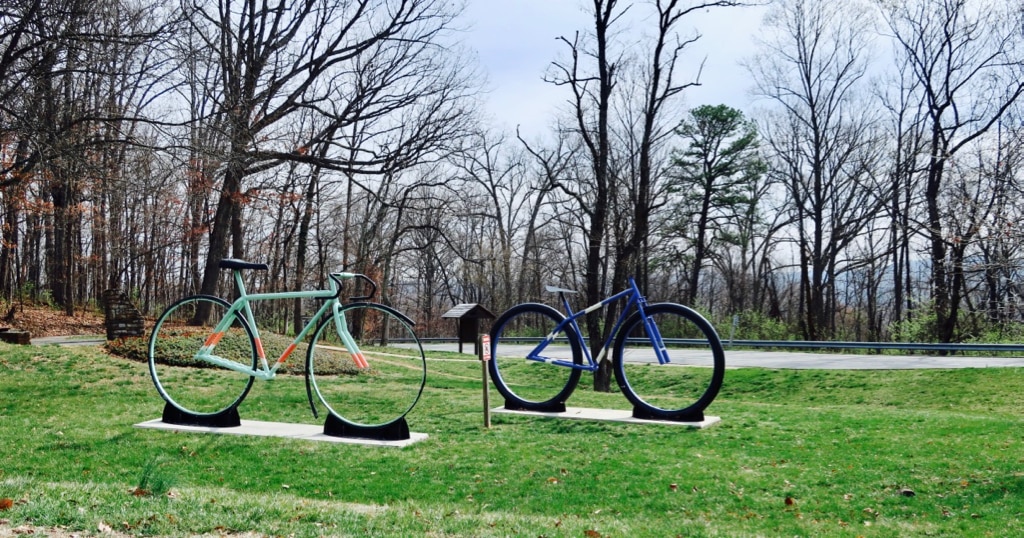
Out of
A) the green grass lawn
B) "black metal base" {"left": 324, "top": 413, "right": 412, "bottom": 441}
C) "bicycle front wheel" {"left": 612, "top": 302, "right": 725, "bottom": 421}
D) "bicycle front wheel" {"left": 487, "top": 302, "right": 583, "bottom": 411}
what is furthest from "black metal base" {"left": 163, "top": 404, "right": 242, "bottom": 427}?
"bicycle front wheel" {"left": 612, "top": 302, "right": 725, "bottom": 421}

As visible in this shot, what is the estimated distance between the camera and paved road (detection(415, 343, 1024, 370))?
18.4m

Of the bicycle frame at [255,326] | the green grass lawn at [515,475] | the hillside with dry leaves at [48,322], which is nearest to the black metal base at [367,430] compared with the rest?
the green grass lawn at [515,475]

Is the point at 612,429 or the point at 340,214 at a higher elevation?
the point at 340,214

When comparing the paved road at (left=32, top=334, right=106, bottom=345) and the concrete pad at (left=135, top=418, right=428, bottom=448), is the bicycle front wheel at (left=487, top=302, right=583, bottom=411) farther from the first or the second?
→ the paved road at (left=32, top=334, right=106, bottom=345)

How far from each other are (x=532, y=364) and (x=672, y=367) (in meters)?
4.57

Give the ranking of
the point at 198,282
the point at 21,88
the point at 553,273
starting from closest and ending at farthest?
the point at 21,88
the point at 198,282
the point at 553,273

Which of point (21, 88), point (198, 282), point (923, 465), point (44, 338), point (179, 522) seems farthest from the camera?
point (198, 282)

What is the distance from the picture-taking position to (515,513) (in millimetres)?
6062

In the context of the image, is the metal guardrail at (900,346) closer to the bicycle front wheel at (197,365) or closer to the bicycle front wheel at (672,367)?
the bicycle front wheel at (672,367)

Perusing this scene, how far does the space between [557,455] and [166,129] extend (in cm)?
908

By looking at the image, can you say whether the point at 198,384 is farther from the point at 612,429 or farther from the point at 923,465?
the point at 923,465

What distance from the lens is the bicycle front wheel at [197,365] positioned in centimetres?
1087

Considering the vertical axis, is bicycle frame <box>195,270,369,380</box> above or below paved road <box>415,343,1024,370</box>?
above

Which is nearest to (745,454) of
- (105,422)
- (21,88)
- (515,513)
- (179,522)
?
(515,513)
